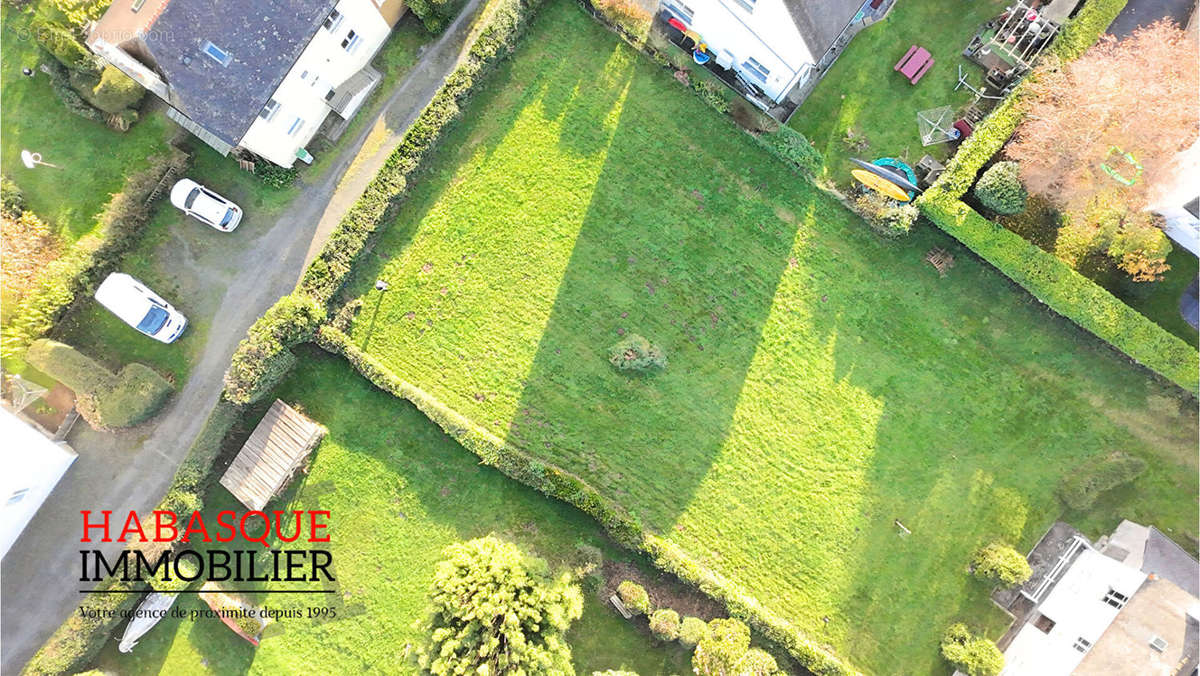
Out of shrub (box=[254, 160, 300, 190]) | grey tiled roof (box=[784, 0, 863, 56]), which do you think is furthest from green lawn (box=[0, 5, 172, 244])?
grey tiled roof (box=[784, 0, 863, 56])

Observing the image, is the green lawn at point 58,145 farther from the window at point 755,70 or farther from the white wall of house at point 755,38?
the window at point 755,70

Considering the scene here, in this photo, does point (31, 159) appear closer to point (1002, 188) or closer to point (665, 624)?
point (665, 624)

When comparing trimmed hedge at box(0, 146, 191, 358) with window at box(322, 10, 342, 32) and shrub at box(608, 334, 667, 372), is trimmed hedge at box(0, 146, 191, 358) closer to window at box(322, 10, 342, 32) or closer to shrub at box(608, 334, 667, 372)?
window at box(322, 10, 342, 32)

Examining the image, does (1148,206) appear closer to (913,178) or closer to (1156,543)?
(913,178)

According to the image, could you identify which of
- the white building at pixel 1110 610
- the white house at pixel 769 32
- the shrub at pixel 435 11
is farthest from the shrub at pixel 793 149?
the white building at pixel 1110 610

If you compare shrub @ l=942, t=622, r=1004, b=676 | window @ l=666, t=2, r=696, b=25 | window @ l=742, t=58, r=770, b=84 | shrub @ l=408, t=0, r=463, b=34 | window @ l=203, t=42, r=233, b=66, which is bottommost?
shrub @ l=942, t=622, r=1004, b=676
